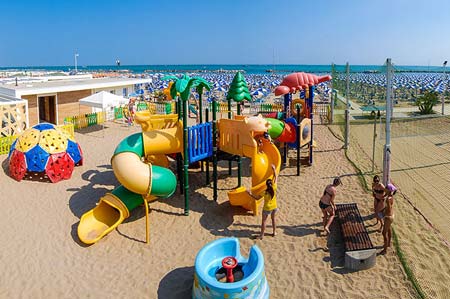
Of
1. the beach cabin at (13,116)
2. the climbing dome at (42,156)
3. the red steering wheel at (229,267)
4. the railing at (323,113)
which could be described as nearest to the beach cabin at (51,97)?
the beach cabin at (13,116)

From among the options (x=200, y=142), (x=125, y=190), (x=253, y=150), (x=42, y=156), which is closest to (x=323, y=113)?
(x=200, y=142)

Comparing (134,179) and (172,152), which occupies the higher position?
(172,152)

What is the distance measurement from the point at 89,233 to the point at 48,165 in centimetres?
418

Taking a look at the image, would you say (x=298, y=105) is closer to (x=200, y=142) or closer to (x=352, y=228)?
(x=200, y=142)

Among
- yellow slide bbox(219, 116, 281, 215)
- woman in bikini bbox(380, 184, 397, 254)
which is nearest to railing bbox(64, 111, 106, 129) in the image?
yellow slide bbox(219, 116, 281, 215)

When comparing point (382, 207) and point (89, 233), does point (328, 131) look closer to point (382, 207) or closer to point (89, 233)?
point (382, 207)

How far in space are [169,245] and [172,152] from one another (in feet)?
8.05

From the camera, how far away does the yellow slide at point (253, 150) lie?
8938 mm

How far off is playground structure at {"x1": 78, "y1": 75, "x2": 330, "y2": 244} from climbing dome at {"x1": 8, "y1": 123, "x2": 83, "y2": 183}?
10.9 ft

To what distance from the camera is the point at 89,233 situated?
8.43 metres

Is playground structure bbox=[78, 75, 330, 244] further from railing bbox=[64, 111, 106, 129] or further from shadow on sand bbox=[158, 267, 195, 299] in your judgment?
railing bbox=[64, 111, 106, 129]

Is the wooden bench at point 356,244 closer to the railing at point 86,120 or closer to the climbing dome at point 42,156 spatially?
the climbing dome at point 42,156

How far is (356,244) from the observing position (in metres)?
7.17

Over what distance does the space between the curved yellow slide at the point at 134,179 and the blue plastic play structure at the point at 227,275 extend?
246 centimetres
